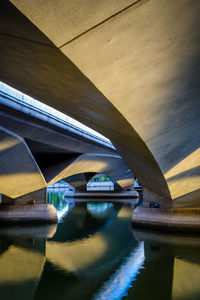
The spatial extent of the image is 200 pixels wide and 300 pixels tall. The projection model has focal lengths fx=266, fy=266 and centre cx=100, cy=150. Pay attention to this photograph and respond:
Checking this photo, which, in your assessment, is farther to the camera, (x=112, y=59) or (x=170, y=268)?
(x=170, y=268)

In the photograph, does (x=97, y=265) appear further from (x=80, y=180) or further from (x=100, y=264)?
(x=80, y=180)

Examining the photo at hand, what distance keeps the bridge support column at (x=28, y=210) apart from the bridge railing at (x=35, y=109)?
6910mm

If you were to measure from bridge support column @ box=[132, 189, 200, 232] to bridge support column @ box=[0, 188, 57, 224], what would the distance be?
7.71m

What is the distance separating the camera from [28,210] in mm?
22391

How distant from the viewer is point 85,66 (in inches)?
198

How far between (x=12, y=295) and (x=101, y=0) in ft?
30.2

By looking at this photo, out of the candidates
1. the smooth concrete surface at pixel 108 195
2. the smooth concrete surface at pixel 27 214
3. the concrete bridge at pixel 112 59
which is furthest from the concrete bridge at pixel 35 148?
the smooth concrete surface at pixel 108 195

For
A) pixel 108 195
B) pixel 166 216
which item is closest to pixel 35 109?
pixel 166 216

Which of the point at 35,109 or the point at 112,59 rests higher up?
the point at 35,109

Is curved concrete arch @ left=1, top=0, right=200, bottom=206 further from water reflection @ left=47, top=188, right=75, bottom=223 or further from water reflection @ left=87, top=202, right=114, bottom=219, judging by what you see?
water reflection @ left=87, top=202, right=114, bottom=219

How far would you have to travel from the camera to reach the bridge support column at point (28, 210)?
71.6 ft

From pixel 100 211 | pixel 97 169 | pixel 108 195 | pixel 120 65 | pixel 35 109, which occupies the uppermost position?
pixel 35 109

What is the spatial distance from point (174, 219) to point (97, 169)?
2056 centimetres

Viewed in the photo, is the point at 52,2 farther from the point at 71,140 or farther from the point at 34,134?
the point at 71,140
